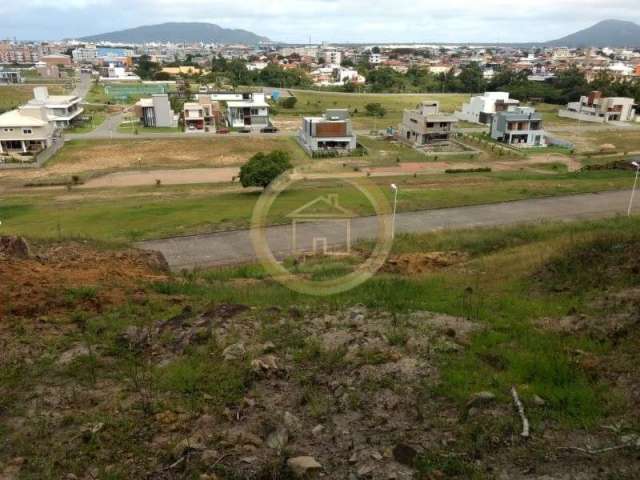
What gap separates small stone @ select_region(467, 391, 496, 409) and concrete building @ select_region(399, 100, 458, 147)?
46303 millimetres

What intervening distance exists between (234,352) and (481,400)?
3447 mm

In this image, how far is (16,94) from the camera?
82625 mm

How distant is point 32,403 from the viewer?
6.21 metres

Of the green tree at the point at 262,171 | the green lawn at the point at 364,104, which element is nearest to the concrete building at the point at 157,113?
the green lawn at the point at 364,104

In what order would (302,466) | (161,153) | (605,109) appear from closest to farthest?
(302,466) → (161,153) → (605,109)

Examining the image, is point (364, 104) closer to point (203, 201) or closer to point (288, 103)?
point (288, 103)

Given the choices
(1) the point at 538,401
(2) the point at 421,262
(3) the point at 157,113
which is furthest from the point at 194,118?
(1) the point at 538,401

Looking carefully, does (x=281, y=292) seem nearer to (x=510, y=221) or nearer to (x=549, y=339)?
(x=549, y=339)

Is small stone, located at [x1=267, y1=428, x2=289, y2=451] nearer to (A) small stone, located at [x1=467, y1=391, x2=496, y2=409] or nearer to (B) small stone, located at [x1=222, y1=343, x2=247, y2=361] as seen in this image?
(B) small stone, located at [x1=222, y1=343, x2=247, y2=361]

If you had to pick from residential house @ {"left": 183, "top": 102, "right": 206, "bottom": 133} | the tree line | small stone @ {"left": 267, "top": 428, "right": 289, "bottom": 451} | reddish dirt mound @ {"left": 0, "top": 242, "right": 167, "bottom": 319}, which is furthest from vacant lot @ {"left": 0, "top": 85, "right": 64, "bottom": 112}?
small stone @ {"left": 267, "top": 428, "right": 289, "bottom": 451}

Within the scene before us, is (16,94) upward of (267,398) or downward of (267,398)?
upward

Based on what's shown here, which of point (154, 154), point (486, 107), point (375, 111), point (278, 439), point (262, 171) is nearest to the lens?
point (278, 439)

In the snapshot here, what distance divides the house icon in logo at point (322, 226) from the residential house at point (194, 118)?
3695 centimetres

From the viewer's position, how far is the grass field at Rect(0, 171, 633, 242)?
21.7 metres
